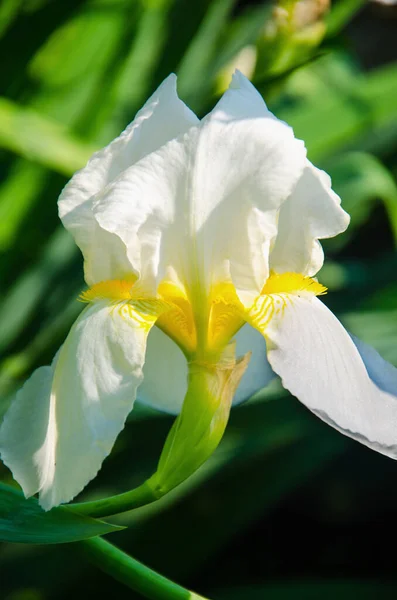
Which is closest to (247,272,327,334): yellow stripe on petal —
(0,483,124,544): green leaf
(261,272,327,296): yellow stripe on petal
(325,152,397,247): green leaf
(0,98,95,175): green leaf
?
(261,272,327,296): yellow stripe on petal

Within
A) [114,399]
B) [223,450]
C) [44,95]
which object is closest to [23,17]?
[44,95]

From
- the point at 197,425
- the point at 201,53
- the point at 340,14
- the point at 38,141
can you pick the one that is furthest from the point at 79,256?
the point at 197,425

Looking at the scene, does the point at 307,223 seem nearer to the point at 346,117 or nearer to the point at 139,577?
the point at 139,577

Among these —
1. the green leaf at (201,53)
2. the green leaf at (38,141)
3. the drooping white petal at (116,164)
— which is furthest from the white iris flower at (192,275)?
the green leaf at (201,53)

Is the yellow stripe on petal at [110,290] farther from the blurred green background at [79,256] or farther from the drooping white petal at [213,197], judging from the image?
the blurred green background at [79,256]

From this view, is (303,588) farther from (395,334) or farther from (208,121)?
(208,121)

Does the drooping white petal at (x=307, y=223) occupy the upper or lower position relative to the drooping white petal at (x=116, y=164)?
lower
